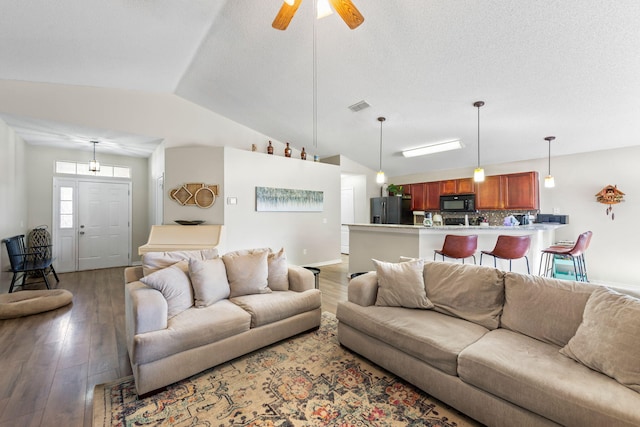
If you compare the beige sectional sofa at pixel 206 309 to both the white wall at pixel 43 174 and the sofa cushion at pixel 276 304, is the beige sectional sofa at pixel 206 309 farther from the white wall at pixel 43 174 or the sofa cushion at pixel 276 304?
the white wall at pixel 43 174

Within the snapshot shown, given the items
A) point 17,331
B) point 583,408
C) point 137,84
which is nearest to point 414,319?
point 583,408

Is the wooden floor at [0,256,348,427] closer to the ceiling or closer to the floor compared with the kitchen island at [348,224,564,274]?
closer to the floor

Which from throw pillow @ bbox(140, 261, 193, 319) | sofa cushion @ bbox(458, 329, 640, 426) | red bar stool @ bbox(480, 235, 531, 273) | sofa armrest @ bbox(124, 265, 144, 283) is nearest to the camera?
sofa cushion @ bbox(458, 329, 640, 426)

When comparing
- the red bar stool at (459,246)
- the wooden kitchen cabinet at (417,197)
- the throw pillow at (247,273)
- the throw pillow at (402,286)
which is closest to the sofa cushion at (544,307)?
the throw pillow at (402,286)

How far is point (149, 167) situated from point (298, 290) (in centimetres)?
554

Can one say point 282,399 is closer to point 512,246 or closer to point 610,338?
point 610,338

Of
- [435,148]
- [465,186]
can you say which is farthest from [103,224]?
[465,186]

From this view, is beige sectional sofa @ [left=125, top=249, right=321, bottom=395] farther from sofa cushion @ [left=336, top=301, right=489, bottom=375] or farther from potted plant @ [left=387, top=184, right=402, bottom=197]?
potted plant @ [left=387, top=184, right=402, bottom=197]

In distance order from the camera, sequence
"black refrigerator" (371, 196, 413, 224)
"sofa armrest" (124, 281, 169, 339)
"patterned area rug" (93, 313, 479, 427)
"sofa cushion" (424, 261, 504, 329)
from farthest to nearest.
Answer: "black refrigerator" (371, 196, 413, 224)
"sofa cushion" (424, 261, 504, 329)
"sofa armrest" (124, 281, 169, 339)
"patterned area rug" (93, 313, 479, 427)

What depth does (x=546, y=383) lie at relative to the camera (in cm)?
137

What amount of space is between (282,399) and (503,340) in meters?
1.52

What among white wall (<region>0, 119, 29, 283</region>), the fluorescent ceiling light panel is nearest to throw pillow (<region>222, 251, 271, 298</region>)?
white wall (<region>0, 119, 29, 283</region>)

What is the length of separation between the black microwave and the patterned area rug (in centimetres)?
503

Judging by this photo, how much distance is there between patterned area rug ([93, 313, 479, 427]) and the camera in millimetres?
1673
